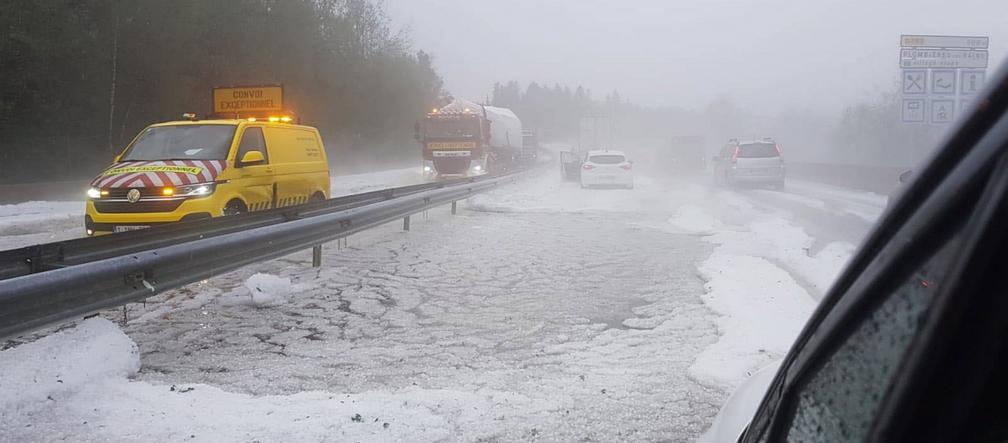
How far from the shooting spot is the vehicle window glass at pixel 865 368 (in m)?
1.00

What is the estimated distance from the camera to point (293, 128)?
41.0ft

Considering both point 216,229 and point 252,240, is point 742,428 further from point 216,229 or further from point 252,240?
point 216,229

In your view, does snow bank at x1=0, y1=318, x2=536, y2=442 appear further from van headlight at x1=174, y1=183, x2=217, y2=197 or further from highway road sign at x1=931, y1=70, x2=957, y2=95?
highway road sign at x1=931, y1=70, x2=957, y2=95

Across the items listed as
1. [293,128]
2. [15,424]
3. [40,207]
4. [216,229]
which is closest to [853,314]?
[15,424]

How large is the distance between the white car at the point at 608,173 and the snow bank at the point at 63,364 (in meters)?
22.8

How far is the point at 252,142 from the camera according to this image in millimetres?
11062

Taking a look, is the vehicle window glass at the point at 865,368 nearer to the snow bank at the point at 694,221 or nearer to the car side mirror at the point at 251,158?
the car side mirror at the point at 251,158

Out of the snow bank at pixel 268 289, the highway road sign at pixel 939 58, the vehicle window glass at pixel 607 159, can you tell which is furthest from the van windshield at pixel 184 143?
the vehicle window glass at pixel 607 159

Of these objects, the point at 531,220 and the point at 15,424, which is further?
the point at 531,220

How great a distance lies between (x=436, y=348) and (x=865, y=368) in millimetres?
4515

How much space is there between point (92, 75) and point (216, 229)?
2718 cm

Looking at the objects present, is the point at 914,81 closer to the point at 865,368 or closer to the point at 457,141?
the point at 457,141

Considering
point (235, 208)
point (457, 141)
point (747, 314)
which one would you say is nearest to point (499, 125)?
point (457, 141)

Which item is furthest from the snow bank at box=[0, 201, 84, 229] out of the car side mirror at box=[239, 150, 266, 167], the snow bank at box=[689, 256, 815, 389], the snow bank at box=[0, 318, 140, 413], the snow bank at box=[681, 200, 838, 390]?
the snow bank at box=[689, 256, 815, 389]
